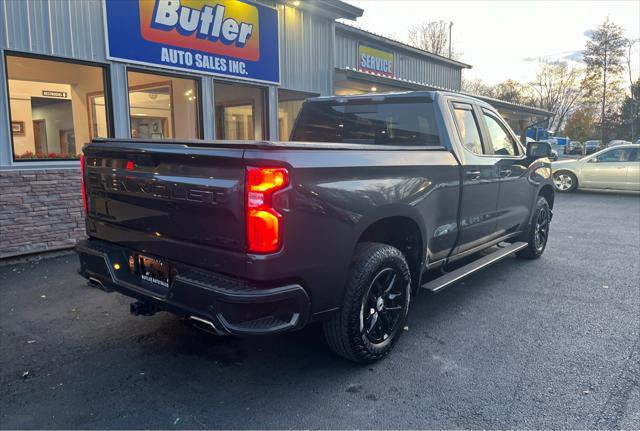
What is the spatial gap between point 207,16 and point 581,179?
1238cm

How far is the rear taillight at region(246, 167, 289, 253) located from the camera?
2.56 m

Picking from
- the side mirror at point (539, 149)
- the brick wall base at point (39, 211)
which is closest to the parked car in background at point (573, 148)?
the side mirror at point (539, 149)

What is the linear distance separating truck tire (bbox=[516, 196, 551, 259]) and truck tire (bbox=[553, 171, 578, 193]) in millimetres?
9712

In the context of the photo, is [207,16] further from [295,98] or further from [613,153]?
[613,153]

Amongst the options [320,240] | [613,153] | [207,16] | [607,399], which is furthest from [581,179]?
[320,240]

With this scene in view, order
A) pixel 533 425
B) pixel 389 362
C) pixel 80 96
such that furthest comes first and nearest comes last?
pixel 80 96 < pixel 389 362 < pixel 533 425

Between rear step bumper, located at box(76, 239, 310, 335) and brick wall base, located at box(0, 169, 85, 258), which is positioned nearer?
rear step bumper, located at box(76, 239, 310, 335)

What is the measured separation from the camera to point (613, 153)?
14508 millimetres

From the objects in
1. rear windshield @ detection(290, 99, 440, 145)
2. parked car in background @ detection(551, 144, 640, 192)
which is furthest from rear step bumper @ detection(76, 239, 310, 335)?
parked car in background @ detection(551, 144, 640, 192)

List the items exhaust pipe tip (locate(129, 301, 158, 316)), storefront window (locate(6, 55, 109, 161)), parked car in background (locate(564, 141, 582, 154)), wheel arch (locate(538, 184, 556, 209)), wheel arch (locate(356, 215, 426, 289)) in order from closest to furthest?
exhaust pipe tip (locate(129, 301, 158, 316))
wheel arch (locate(356, 215, 426, 289))
storefront window (locate(6, 55, 109, 161))
wheel arch (locate(538, 184, 556, 209))
parked car in background (locate(564, 141, 582, 154))

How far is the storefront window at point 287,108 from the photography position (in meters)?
10.5

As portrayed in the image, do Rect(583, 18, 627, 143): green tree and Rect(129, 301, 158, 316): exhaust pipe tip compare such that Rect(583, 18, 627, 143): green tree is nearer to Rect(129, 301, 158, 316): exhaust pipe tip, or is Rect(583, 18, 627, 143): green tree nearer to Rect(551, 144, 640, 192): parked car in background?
Rect(551, 144, 640, 192): parked car in background

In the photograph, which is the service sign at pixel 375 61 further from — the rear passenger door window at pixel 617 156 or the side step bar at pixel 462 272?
the side step bar at pixel 462 272

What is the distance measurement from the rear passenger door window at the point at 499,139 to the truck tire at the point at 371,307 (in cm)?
229
